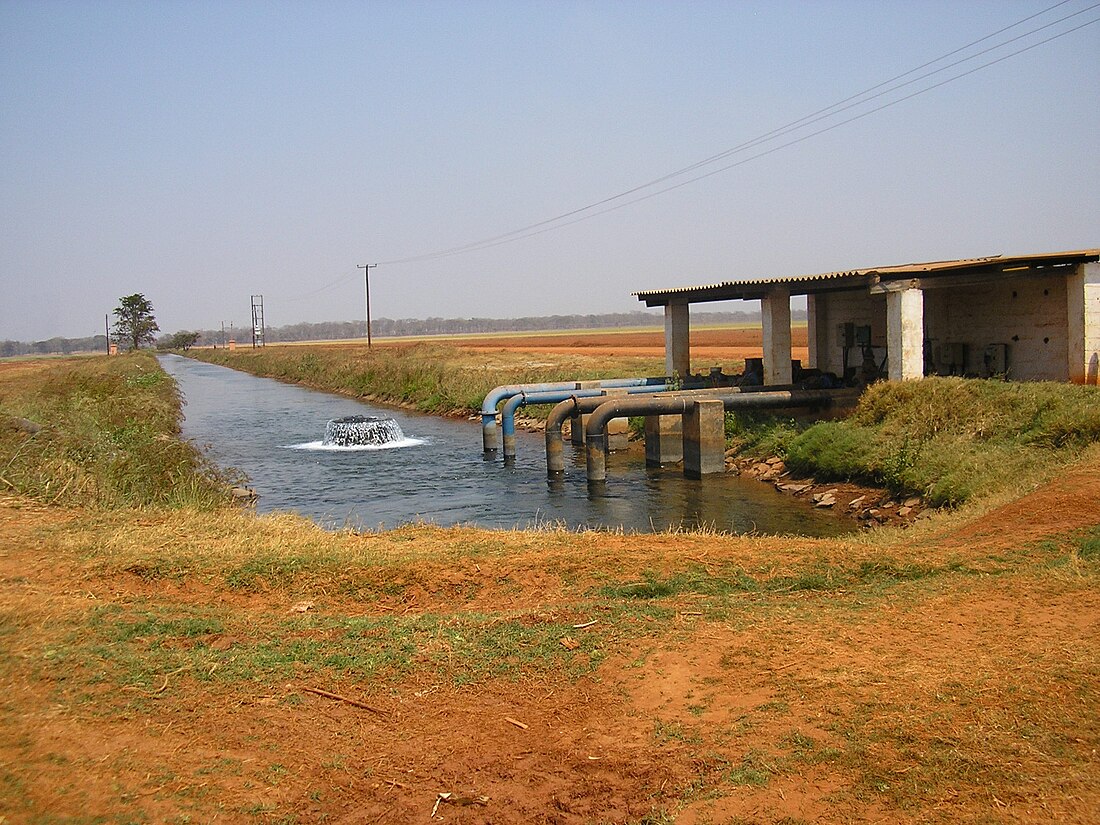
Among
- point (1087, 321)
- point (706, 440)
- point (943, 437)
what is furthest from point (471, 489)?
point (1087, 321)

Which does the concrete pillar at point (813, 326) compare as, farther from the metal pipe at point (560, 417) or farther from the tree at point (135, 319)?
the tree at point (135, 319)

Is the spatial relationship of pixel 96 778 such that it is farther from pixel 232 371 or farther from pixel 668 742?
pixel 232 371

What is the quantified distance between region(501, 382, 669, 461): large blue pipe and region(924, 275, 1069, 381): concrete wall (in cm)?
751

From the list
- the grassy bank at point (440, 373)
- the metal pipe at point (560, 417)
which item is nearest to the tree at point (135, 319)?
the grassy bank at point (440, 373)

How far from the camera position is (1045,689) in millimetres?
5977

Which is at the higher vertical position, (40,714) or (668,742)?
(40,714)

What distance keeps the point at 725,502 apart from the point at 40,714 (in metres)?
15.2

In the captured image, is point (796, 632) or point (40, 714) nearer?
point (40, 714)

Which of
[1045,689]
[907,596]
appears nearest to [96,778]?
[1045,689]

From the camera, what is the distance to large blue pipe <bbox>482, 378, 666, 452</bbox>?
27.0 m

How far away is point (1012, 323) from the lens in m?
22.8

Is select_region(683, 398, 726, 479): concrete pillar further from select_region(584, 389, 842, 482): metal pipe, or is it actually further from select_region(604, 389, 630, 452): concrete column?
select_region(604, 389, 630, 452): concrete column

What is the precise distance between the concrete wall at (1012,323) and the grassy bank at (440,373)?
1433cm

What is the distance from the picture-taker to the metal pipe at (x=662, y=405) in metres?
21.7
